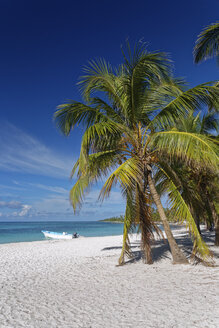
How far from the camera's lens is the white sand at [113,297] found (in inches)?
137

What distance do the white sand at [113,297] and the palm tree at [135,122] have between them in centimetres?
90

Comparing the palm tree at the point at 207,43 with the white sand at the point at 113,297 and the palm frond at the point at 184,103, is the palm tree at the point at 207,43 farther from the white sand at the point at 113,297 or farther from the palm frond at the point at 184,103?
the white sand at the point at 113,297

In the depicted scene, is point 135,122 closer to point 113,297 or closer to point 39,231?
point 113,297

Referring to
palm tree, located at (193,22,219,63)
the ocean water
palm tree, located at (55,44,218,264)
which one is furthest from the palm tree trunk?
the ocean water

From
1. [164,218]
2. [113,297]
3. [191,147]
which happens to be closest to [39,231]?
[164,218]

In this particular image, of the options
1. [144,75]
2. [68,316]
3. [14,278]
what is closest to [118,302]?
[68,316]

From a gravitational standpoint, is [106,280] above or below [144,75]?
below

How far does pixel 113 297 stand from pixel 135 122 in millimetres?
4718

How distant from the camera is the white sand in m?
3.49

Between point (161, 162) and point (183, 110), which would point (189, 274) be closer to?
point (161, 162)

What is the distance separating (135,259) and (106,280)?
257 cm

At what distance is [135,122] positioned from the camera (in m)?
7.20

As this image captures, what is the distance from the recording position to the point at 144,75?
7027 millimetres

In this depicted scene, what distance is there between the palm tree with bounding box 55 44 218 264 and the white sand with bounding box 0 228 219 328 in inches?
35.5
